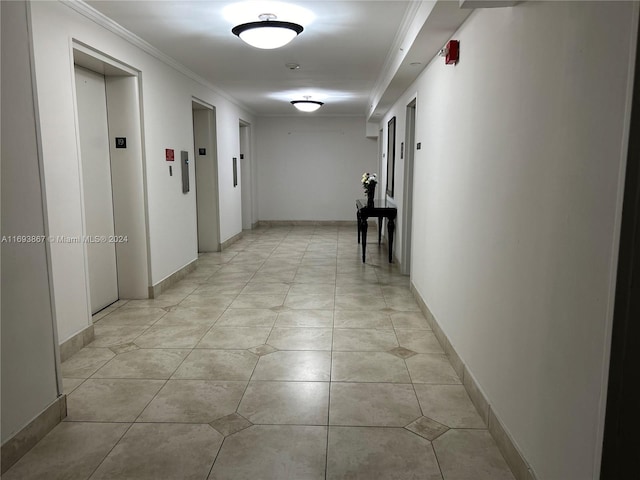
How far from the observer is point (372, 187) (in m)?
7.66

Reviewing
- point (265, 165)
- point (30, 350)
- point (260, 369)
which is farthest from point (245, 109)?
point (30, 350)

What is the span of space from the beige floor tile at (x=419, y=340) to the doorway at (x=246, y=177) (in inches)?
295

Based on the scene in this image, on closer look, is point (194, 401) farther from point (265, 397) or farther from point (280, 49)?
point (280, 49)

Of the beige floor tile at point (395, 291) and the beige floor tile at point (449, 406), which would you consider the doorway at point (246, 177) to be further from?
the beige floor tile at point (449, 406)

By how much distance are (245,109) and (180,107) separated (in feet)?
14.3

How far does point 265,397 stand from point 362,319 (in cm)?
177

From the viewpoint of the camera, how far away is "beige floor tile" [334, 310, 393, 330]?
4406 millimetres

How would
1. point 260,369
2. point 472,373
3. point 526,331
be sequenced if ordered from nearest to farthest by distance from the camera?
1. point 526,331
2. point 472,373
3. point 260,369

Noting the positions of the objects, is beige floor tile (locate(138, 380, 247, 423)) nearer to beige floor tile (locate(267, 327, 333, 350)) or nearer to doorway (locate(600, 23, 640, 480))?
beige floor tile (locate(267, 327, 333, 350))

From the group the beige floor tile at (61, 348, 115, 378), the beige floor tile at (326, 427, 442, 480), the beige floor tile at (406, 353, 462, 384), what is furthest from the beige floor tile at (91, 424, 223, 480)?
the beige floor tile at (406, 353, 462, 384)

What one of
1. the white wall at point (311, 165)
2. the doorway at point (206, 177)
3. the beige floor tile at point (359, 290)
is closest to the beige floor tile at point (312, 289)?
the beige floor tile at point (359, 290)

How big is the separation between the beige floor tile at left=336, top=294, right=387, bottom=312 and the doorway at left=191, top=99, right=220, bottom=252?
361 cm

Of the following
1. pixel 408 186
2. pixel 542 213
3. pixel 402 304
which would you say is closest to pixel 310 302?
pixel 402 304

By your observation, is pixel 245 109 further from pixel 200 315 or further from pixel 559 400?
pixel 559 400
